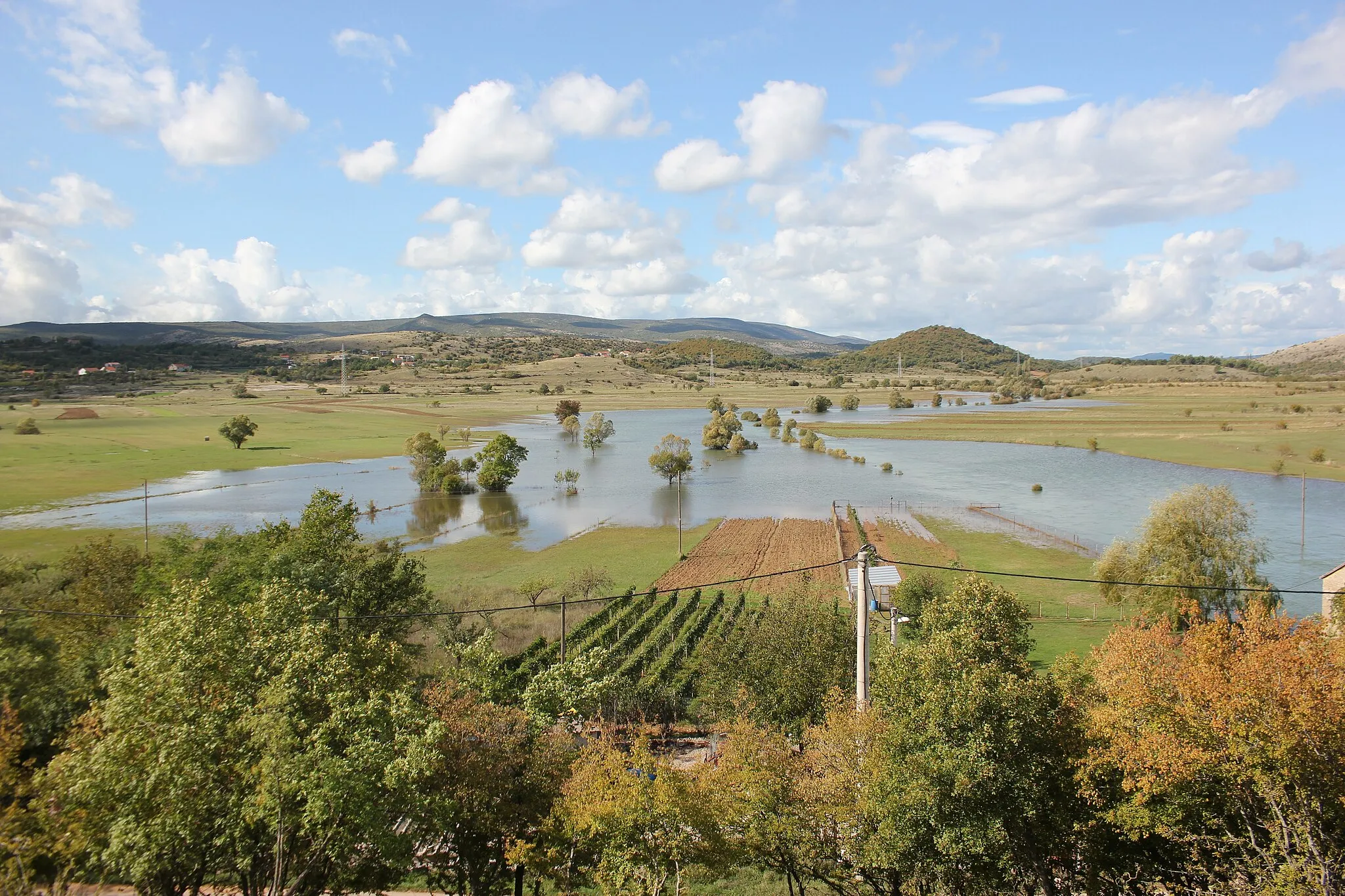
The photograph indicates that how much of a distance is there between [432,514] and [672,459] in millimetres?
22699

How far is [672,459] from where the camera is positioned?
6775 centimetres

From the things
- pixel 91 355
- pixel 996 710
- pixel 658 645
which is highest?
pixel 91 355

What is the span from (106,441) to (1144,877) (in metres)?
87.6

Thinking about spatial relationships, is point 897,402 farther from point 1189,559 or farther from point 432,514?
point 1189,559

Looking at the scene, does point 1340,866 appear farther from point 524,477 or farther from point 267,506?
point 524,477

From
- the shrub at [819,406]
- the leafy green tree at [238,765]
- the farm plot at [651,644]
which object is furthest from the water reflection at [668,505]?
the shrub at [819,406]

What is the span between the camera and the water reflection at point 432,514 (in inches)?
1870

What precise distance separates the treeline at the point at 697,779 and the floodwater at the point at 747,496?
25443 mm

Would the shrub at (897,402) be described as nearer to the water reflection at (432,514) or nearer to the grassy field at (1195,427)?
the grassy field at (1195,427)

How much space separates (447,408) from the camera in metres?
125

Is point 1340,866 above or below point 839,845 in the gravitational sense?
above

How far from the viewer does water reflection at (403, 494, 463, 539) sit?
4750 centimetres

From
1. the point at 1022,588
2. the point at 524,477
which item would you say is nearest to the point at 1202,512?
the point at 1022,588

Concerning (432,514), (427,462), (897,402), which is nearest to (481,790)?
(432,514)
